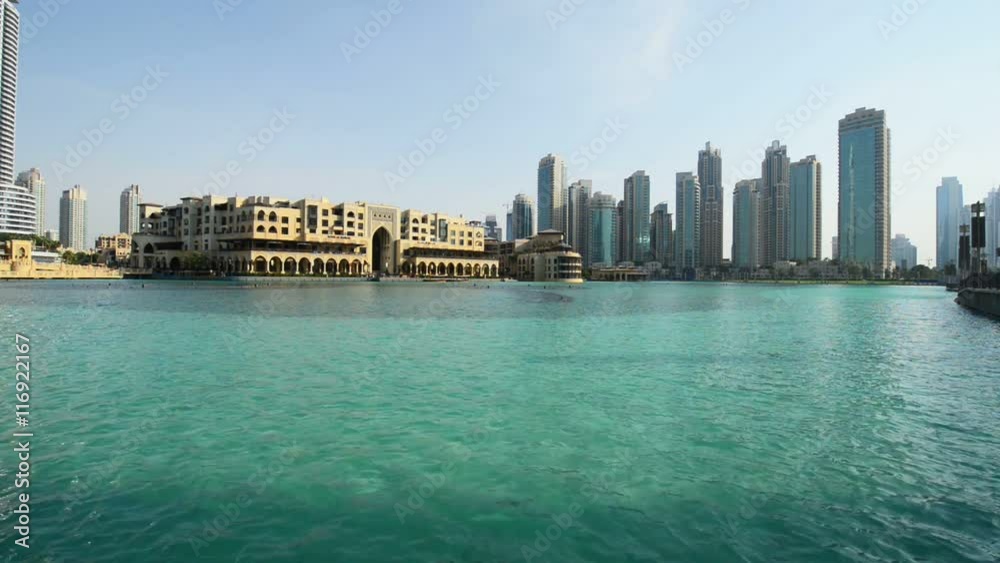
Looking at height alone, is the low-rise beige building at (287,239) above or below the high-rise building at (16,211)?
below

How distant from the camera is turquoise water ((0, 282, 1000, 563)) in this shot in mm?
6508

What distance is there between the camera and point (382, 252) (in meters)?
152

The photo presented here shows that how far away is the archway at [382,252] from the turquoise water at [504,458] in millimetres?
129606

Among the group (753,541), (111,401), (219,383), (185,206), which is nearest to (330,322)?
(219,383)

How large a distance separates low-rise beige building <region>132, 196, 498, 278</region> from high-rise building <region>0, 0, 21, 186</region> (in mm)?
77540

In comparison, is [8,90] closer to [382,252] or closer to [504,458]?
[382,252]

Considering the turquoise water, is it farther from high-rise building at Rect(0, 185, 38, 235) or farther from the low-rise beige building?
high-rise building at Rect(0, 185, 38, 235)

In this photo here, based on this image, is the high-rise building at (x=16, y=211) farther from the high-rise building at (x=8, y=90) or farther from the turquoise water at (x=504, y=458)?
the turquoise water at (x=504, y=458)

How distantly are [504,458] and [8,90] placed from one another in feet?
809

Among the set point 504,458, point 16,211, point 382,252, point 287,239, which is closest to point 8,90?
point 16,211

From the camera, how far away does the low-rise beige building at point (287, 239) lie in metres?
126

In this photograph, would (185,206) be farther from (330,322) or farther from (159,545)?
(159,545)

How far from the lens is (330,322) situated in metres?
35.4

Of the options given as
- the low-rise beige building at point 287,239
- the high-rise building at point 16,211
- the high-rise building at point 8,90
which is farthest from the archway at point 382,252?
the high-rise building at point 8,90
